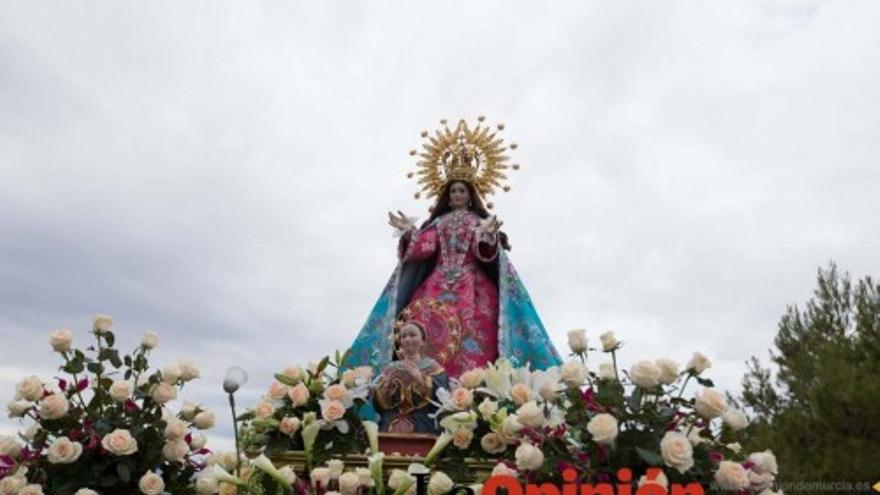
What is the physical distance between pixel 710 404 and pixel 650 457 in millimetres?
428

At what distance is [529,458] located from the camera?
12.5 feet

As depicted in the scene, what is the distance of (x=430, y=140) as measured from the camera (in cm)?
1154

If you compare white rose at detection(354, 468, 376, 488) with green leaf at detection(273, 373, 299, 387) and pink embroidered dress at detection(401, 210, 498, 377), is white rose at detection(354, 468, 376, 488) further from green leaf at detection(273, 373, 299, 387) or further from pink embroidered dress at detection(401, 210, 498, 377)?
pink embroidered dress at detection(401, 210, 498, 377)

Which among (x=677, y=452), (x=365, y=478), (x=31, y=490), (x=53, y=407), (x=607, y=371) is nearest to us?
(x=677, y=452)

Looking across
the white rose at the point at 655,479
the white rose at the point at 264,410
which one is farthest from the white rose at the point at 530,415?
the white rose at the point at 264,410

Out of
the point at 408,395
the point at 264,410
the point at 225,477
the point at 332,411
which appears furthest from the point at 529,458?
the point at 408,395

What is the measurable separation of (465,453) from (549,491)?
155 cm

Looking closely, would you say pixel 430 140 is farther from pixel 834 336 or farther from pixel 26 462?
pixel 834 336

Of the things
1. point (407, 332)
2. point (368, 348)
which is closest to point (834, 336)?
point (368, 348)

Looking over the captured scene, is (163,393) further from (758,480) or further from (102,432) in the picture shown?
(758,480)

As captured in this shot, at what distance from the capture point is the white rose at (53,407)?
17.5ft

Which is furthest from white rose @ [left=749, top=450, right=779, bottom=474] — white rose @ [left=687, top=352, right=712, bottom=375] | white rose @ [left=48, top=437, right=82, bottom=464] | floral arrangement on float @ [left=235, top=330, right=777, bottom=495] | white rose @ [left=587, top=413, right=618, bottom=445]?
white rose @ [left=48, top=437, right=82, bottom=464]

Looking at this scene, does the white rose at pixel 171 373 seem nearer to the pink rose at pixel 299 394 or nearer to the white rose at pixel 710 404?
the pink rose at pixel 299 394

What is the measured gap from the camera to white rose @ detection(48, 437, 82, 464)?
17.0 feet
